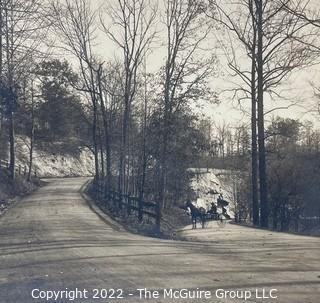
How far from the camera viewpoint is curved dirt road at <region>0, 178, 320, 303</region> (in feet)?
26.5

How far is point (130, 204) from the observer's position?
2594cm

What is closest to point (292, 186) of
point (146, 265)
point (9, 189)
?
point (9, 189)

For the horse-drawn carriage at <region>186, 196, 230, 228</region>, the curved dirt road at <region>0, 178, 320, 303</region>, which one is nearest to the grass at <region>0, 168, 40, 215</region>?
the horse-drawn carriage at <region>186, 196, 230, 228</region>

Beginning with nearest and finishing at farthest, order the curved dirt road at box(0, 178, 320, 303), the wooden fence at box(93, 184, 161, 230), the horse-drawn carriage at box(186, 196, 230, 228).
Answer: the curved dirt road at box(0, 178, 320, 303)
the wooden fence at box(93, 184, 161, 230)
the horse-drawn carriage at box(186, 196, 230, 228)

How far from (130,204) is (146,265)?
15862 mm

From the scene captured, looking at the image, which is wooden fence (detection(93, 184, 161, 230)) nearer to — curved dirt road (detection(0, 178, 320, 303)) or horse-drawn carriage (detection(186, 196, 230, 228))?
horse-drawn carriage (detection(186, 196, 230, 228))

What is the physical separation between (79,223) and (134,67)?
14.6 metres

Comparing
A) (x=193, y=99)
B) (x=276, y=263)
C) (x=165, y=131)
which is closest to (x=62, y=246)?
(x=276, y=263)

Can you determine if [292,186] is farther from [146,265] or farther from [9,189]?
[146,265]

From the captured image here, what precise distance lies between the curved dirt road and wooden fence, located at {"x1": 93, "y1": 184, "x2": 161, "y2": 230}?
5.84 meters

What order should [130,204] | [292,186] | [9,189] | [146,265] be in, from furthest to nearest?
1. [292,186]
2. [9,189]
3. [130,204]
4. [146,265]

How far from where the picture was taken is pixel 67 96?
57.7 meters

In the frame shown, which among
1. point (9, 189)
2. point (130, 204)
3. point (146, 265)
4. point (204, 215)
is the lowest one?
point (146, 265)

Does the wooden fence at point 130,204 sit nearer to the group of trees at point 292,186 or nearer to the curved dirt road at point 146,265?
the curved dirt road at point 146,265
